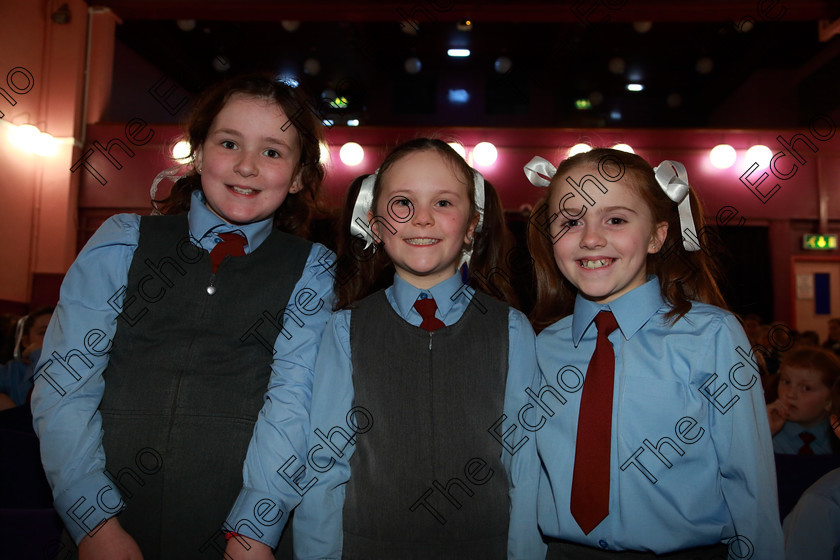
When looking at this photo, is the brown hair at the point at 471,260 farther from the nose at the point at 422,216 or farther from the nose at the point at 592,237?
the nose at the point at 592,237

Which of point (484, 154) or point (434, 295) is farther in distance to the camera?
point (484, 154)

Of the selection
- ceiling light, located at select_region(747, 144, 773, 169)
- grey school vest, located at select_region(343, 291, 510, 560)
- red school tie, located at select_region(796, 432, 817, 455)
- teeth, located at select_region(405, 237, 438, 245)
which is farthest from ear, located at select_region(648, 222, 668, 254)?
ceiling light, located at select_region(747, 144, 773, 169)

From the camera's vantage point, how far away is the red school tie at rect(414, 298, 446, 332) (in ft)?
4.72

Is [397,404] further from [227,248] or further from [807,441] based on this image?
[807,441]

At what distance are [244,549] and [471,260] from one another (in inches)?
36.0

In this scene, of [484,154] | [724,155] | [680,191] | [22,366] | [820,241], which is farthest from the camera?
[820,241]

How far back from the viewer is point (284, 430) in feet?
4.15

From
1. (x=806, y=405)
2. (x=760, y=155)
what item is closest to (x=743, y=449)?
(x=806, y=405)

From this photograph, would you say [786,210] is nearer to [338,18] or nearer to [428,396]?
[338,18]

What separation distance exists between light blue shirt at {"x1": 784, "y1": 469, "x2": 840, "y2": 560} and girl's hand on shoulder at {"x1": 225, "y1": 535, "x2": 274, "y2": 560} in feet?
3.85

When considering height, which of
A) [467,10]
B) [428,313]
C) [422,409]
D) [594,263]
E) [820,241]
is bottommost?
[422,409]

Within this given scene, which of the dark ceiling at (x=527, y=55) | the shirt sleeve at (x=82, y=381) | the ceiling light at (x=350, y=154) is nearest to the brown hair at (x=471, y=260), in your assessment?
the shirt sleeve at (x=82, y=381)

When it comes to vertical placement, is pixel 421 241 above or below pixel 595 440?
above

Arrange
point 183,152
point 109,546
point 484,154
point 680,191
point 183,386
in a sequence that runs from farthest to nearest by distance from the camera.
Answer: point 484,154, point 183,152, point 680,191, point 183,386, point 109,546
